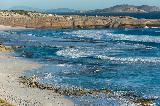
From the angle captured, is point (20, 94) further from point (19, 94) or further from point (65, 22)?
point (65, 22)

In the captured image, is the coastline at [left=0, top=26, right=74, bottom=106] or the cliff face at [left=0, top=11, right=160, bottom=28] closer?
the coastline at [left=0, top=26, right=74, bottom=106]

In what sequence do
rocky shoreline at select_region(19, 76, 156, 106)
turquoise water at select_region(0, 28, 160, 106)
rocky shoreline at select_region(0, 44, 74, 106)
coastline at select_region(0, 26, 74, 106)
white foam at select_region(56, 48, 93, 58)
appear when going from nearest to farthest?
rocky shoreline at select_region(0, 44, 74, 106) < coastline at select_region(0, 26, 74, 106) < rocky shoreline at select_region(19, 76, 156, 106) < turquoise water at select_region(0, 28, 160, 106) < white foam at select_region(56, 48, 93, 58)

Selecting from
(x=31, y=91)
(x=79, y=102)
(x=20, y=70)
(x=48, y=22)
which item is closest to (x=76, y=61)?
(x=20, y=70)

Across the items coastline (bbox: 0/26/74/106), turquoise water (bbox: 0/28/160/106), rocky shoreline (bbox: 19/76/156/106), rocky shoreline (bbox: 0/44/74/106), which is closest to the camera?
rocky shoreline (bbox: 0/44/74/106)

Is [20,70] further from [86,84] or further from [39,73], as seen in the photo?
[86,84]

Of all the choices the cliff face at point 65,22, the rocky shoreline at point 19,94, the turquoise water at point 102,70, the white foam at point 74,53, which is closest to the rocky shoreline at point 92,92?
the turquoise water at point 102,70

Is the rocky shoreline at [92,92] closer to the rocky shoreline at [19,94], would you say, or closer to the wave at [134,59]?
the rocky shoreline at [19,94]

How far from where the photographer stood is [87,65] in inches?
1737

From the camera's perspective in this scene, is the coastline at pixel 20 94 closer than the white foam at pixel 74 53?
Yes

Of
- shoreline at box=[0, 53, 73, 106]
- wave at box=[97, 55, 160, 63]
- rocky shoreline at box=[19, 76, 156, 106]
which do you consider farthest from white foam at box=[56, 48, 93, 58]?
rocky shoreline at box=[19, 76, 156, 106]

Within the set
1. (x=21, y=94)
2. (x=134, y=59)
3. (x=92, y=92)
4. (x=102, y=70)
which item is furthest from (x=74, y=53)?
(x=21, y=94)

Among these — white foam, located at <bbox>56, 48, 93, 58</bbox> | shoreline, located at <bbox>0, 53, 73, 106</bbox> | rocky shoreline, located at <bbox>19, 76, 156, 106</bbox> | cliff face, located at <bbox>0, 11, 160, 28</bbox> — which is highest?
shoreline, located at <bbox>0, 53, 73, 106</bbox>

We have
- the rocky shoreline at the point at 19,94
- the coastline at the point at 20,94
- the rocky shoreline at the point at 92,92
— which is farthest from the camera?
the rocky shoreline at the point at 92,92

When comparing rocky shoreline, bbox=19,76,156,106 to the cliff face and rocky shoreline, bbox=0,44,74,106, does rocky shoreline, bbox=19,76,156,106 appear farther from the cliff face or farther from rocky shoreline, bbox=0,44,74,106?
the cliff face
